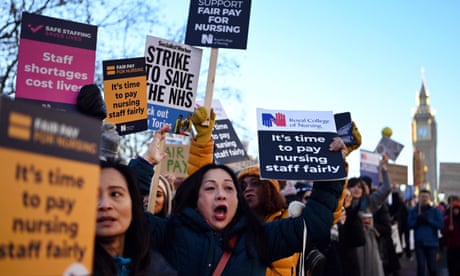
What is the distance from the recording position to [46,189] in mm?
1605

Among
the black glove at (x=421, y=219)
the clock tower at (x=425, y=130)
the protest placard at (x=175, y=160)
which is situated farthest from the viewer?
the clock tower at (x=425, y=130)

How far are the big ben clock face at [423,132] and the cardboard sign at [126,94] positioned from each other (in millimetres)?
161030

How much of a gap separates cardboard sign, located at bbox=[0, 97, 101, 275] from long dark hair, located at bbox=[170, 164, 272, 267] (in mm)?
2102

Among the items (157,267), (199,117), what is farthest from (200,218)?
(199,117)

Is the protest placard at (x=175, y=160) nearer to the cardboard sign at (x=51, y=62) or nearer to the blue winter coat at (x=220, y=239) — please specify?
the cardboard sign at (x=51, y=62)

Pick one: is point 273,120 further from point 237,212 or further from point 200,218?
point 200,218

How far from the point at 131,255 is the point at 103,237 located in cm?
17

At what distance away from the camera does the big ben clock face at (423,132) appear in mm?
160375

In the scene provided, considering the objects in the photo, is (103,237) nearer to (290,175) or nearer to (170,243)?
(170,243)

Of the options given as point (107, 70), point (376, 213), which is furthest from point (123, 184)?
point (376, 213)

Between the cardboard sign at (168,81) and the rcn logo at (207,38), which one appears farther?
the rcn logo at (207,38)

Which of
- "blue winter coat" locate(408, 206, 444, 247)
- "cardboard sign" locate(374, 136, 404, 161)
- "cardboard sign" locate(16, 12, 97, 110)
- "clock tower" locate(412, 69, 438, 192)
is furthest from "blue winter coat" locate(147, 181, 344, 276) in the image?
"clock tower" locate(412, 69, 438, 192)

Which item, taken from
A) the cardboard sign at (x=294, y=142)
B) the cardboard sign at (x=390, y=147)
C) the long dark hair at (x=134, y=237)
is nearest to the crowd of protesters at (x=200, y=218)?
the long dark hair at (x=134, y=237)

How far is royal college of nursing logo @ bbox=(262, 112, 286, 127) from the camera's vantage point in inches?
189
